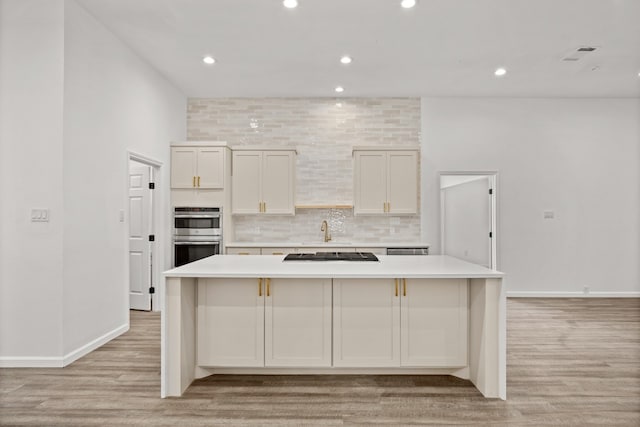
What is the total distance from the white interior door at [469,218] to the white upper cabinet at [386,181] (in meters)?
0.72

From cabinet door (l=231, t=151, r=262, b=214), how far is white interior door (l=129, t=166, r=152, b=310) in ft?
3.97

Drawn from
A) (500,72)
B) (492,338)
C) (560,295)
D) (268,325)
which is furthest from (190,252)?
(560,295)

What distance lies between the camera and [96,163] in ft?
13.0

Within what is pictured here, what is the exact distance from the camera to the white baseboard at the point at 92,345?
347 cm

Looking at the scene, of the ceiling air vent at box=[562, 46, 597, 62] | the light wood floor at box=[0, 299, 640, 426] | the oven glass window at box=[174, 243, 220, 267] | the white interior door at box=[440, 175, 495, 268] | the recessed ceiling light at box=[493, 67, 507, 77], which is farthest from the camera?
the white interior door at box=[440, 175, 495, 268]

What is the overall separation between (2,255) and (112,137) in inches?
60.2

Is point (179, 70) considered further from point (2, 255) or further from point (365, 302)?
point (365, 302)

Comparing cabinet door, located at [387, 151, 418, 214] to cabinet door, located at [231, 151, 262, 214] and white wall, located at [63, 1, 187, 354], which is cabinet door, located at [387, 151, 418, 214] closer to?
cabinet door, located at [231, 151, 262, 214]

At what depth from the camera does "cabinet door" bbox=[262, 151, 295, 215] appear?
598 cm

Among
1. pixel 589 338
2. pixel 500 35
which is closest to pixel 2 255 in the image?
pixel 500 35

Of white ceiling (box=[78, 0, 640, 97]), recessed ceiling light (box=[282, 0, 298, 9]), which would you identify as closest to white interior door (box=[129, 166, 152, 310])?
white ceiling (box=[78, 0, 640, 97])

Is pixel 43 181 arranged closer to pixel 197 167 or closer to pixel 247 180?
pixel 197 167

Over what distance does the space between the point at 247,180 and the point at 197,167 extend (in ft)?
2.42

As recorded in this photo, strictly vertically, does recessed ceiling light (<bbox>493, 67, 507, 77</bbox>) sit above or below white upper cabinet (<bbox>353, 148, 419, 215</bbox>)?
above
